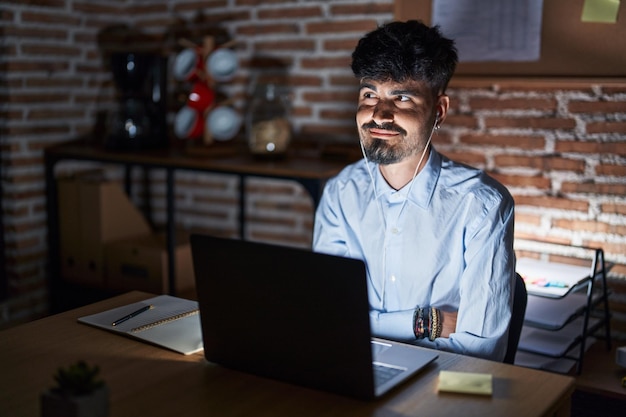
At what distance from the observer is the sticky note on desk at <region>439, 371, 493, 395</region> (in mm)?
1253

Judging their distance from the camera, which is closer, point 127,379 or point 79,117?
point 127,379

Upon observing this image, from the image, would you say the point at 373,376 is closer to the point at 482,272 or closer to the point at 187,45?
the point at 482,272

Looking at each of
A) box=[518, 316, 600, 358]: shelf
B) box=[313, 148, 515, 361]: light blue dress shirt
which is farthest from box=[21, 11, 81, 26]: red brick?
box=[518, 316, 600, 358]: shelf

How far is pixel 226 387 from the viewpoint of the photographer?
1.29 m

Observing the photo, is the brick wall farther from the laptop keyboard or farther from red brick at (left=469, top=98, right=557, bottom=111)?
the laptop keyboard

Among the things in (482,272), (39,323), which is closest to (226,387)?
(39,323)

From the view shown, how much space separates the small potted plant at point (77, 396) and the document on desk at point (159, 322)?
0.42 metres

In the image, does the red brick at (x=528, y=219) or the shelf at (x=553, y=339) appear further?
the red brick at (x=528, y=219)

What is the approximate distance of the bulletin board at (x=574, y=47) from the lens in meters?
2.44

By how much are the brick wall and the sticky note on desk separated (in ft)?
4.84

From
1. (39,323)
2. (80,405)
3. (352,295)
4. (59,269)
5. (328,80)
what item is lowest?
(59,269)

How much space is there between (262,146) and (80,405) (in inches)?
78.5

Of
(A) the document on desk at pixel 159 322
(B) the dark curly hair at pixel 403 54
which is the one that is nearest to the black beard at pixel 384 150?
(B) the dark curly hair at pixel 403 54

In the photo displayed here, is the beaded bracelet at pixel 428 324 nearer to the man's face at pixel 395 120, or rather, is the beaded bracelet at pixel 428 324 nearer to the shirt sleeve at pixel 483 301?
the shirt sleeve at pixel 483 301
